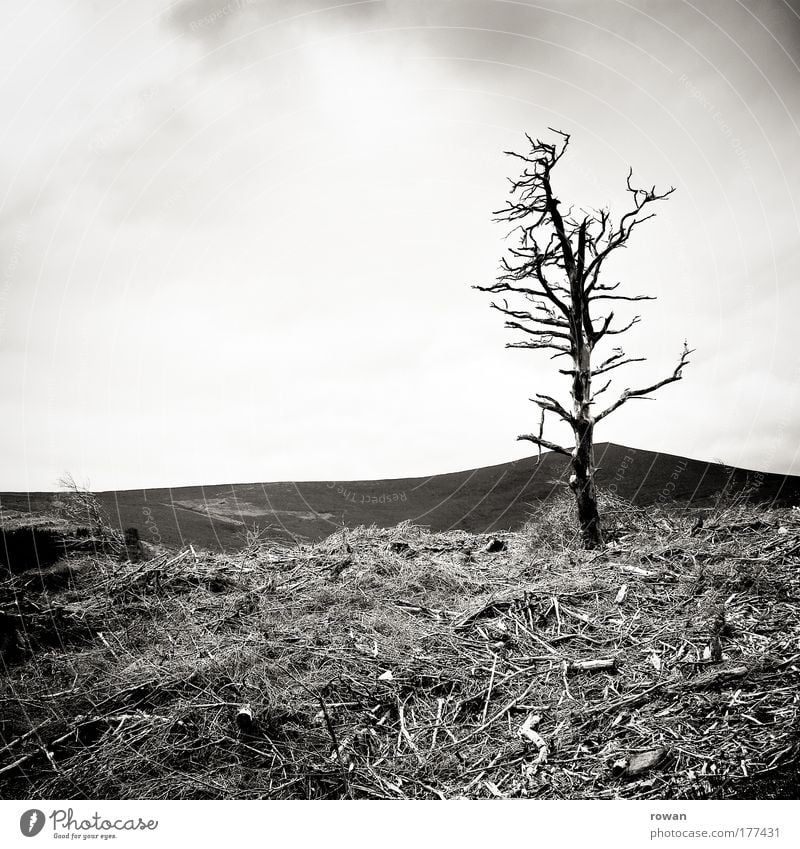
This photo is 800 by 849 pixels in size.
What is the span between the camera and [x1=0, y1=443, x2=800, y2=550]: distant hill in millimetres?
8828

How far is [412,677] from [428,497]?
6.40m

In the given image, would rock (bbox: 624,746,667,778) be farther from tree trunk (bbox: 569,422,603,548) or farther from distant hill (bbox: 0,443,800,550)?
distant hill (bbox: 0,443,800,550)

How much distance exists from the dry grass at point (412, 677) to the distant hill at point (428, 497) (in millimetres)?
1891

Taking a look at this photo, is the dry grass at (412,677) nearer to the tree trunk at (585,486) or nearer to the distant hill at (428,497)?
the tree trunk at (585,486)

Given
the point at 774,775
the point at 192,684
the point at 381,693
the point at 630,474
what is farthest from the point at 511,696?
the point at 630,474

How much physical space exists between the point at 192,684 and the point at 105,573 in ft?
9.54

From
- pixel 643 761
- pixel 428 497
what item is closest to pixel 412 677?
pixel 643 761

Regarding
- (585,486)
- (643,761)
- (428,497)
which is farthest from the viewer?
(428,497)

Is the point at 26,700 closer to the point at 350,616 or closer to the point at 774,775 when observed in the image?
the point at 350,616

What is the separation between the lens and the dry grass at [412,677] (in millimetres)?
3291

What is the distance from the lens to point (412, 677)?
14.0 feet

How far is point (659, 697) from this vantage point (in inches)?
143

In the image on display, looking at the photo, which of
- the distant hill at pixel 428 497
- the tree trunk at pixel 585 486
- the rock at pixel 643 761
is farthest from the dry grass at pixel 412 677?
the distant hill at pixel 428 497

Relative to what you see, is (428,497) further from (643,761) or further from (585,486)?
(643,761)
